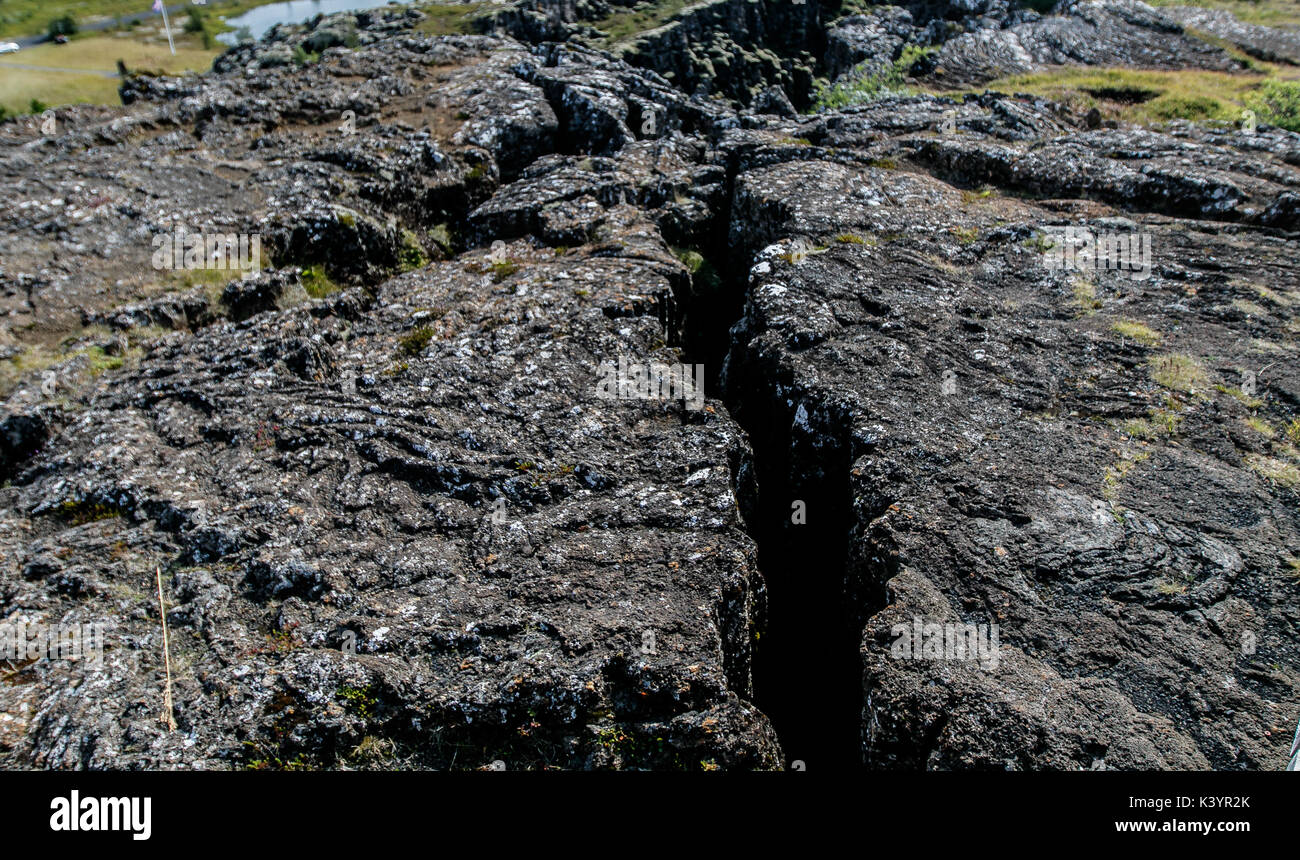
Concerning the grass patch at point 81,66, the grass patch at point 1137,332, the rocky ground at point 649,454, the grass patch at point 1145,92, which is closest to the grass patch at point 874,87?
the grass patch at point 1145,92

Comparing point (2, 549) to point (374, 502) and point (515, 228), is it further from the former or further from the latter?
point (515, 228)

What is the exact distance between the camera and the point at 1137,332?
1437 cm

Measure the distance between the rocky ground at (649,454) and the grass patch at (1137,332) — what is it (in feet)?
0.52

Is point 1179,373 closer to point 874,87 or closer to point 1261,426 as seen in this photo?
point 1261,426

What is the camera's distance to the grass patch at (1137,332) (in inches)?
557

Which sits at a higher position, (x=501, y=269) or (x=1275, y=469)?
(x=501, y=269)

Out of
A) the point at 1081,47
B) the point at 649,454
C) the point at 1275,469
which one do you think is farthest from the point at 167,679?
the point at 1081,47

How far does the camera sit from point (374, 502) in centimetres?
1142

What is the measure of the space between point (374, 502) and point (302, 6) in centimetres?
10834

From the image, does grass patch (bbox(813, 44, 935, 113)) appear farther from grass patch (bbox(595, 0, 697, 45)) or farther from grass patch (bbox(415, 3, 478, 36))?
grass patch (bbox(415, 3, 478, 36))

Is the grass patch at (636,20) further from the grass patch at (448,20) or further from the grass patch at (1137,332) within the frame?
the grass patch at (1137,332)

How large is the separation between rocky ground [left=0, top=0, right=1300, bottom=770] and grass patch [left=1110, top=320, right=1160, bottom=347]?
0.52ft

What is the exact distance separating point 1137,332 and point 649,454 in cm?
1034

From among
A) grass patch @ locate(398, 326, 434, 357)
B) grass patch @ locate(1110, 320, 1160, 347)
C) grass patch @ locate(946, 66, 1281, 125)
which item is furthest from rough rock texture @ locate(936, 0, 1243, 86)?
A: grass patch @ locate(398, 326, 434, 357)
